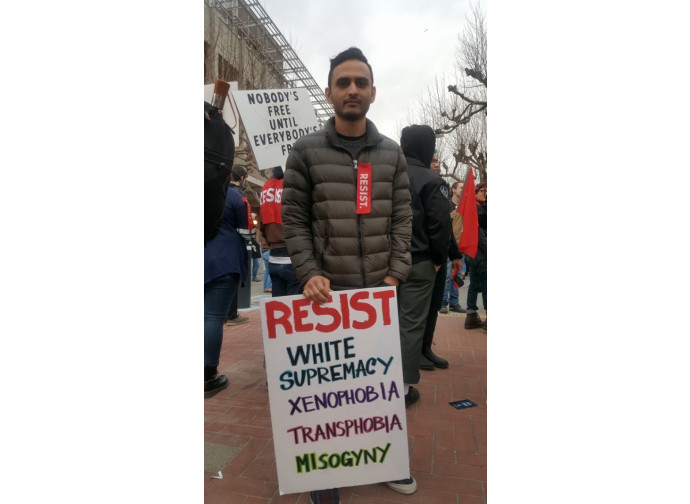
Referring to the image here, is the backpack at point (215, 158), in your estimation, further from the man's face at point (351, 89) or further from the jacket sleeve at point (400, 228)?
the jacket sleeve at point (400, 228)

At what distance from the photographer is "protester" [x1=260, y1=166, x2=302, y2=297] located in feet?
10.4

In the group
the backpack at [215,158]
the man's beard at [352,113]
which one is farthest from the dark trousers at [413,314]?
the backpack at [215,158]

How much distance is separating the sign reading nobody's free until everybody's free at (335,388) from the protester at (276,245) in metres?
1.53

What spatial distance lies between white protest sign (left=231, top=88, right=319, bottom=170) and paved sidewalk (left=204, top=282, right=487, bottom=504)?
6.17 ft

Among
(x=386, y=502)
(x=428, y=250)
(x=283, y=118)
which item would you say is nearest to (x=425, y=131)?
(x=428, y=250)

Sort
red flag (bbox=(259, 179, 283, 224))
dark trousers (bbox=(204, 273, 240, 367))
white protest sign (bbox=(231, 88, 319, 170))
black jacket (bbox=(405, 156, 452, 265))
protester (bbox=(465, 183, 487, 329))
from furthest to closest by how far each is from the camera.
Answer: protester (bbox=(465, 183, 487, 329)) < white protest sign (bbox=(231, 88, 319, 170)) < red flag (bbox=(259, 179, 283, 224)) < dark trousers (bbox=(204, 273, 240, 367)) < black jacket (bbox=(405, 156, 452, 265))

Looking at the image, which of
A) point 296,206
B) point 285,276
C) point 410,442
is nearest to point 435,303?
point 285,276

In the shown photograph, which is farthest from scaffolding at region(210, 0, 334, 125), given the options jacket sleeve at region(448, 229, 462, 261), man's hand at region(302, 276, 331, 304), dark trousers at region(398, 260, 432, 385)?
man's hand at region(302, 276, 331, 304)

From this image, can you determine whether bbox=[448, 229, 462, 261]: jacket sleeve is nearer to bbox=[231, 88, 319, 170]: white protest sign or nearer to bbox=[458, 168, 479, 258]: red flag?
bbox=[458, 168, 479, 258]: red flag

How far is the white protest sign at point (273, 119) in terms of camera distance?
348cm

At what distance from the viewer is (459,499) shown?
1.75m

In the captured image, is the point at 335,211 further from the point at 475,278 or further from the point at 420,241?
the point at 475,278

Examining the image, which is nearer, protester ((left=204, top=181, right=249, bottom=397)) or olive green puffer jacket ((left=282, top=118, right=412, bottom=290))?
olive green puffer jacket ((left=282, top=118, right=412, bottom=290))

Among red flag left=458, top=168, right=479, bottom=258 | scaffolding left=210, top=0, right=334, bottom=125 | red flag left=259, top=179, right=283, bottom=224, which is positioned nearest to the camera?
red flag left=259, top=179, right=283, bottom=224
